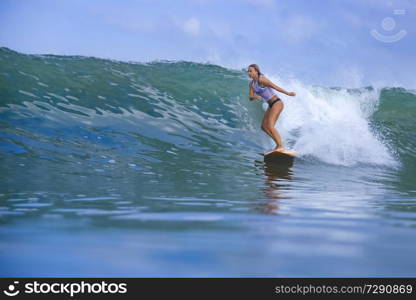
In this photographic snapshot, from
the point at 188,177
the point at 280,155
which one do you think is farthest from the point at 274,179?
the point at 280,155

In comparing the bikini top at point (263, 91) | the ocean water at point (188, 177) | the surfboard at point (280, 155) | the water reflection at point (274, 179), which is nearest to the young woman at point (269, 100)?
the bikini top at point (263, 91)

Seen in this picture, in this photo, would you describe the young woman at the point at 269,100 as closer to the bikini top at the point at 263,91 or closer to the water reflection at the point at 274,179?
the bikini top at the point at 263,91

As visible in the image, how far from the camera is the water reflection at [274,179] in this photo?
484 centimetres

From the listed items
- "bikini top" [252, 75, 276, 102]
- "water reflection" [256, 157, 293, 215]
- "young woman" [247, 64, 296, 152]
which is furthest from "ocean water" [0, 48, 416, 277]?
"bikini top" [252, 75, 276, 102]

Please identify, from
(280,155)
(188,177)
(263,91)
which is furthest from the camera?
(263,91)

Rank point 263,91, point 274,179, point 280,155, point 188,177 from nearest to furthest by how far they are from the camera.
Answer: point 188,177
point 274,179
point 280,155
point 263,91

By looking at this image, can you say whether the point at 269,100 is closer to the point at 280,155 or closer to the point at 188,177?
the point at 280,155

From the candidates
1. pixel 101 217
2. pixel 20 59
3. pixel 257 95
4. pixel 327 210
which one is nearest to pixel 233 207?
pixel 327 210

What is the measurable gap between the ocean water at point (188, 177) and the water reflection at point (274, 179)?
0.17ft

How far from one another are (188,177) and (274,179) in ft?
3.61

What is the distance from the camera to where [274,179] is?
25.3ft

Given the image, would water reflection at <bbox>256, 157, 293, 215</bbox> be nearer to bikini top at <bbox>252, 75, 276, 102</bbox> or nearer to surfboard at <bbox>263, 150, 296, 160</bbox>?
surfboard at <bbox>263, 150, 296, 160</bbox>

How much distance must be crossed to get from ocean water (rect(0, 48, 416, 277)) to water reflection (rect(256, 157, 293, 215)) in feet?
0.17

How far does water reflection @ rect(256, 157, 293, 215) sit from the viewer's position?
4.84 m
